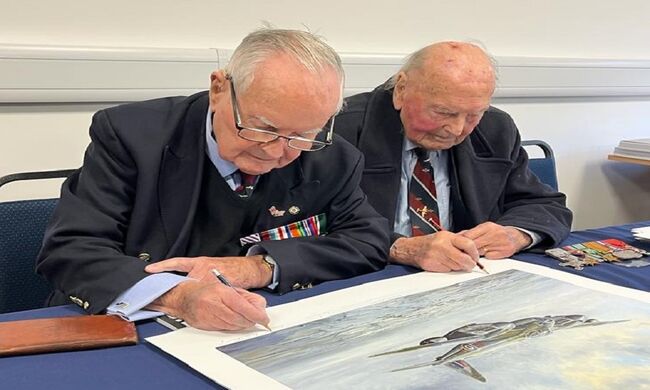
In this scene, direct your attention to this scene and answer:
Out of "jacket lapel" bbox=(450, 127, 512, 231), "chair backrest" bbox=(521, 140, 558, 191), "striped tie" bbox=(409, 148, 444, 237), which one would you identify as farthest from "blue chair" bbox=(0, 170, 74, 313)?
Result: "chair backrest" bbox=(521, 140, 558, 191)

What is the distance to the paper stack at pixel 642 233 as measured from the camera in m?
1.71

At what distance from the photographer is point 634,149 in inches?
128

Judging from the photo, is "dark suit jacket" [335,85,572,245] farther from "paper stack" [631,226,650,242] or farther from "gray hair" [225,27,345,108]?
"gray hair" [225,27,345,108]

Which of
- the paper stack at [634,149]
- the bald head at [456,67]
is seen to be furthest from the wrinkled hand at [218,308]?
the paper stack at [634,149]

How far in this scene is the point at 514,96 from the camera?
3.03 metres

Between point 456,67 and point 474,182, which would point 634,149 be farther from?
point 456,67

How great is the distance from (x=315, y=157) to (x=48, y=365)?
732 millimetres

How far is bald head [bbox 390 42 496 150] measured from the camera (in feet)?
5.86

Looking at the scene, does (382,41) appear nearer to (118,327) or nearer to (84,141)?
(84,141)

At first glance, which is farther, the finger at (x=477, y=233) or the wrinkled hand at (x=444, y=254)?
the finger at (x=477, y=233)

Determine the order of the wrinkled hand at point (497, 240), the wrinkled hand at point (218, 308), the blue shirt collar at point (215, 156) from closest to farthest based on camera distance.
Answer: the wrinkled hand at point (218, 308) < the blue shirt collar at point (215, 156) < the wrinkled hand at point (497, 240)

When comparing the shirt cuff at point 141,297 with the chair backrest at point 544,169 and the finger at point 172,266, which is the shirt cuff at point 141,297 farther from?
the chair backrest at point 544,169

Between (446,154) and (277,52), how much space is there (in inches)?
32.0

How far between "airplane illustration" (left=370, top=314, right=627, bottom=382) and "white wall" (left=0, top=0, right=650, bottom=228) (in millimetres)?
1391
